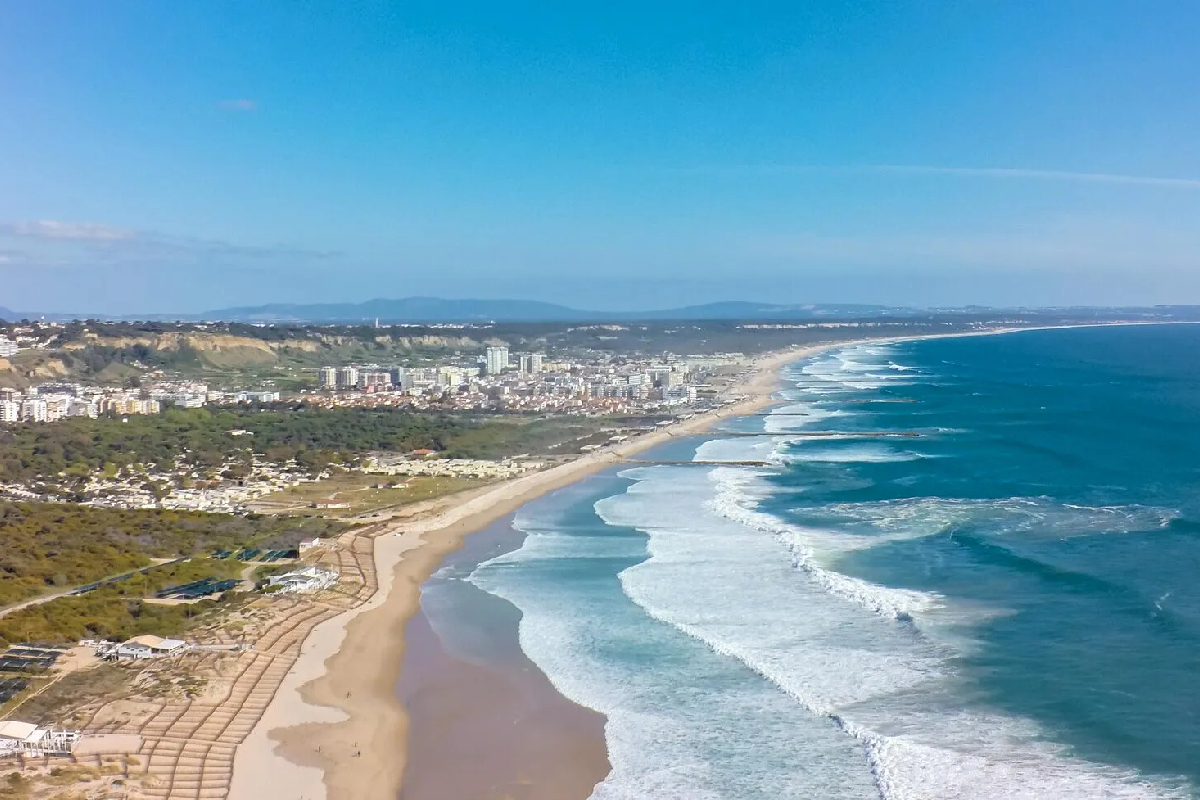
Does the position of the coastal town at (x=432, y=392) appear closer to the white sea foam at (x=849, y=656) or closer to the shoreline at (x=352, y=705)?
the shoreline at (x=352, y=705)

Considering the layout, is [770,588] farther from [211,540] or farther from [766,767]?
[211,540]

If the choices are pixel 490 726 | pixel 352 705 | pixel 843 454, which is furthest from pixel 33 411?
pixel 490 726

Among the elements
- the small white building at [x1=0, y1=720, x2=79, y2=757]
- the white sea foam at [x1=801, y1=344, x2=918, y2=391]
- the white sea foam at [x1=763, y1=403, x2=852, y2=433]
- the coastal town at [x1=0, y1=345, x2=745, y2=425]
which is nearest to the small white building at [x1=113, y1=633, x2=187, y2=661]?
the small white building at [x1=0, y1=720, x2=79, y2=757]

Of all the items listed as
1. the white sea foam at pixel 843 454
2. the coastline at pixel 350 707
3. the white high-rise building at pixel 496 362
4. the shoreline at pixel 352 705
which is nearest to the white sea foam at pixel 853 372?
the white high-rise building at pixel 496 362

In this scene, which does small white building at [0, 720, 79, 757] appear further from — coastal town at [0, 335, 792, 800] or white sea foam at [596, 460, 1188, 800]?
white sea foam at [596, 460, 1188, 800]

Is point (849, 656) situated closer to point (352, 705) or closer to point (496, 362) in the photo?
point (352, 705)

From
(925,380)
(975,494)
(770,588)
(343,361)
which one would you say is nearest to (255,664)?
(770,588)
